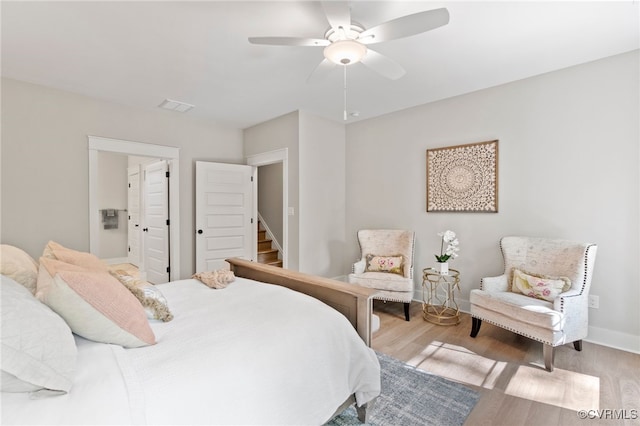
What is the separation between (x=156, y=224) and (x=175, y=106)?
182 centimetres

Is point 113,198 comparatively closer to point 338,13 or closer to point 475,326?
point 338,13

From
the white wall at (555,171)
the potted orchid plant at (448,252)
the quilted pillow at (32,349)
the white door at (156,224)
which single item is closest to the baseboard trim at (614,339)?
the white wall at (555,171)

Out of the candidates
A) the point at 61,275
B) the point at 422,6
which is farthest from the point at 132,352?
the point at 422,6

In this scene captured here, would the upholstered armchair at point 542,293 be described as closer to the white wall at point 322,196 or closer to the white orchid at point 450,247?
the white orchid at point 450,247

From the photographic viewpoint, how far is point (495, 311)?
2641 millimetres

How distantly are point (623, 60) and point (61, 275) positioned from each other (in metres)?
4.19

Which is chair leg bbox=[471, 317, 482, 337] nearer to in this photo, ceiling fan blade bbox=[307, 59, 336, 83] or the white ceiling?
the white ceiling

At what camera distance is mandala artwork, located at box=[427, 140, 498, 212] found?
3.34m

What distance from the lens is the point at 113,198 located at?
21.6 ft

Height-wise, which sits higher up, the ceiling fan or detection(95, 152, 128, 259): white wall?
the ceiling fan

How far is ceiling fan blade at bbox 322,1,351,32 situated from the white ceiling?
0.95 feet

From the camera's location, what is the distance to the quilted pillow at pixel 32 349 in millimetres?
832

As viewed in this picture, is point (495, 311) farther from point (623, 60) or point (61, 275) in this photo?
point (61, 275)

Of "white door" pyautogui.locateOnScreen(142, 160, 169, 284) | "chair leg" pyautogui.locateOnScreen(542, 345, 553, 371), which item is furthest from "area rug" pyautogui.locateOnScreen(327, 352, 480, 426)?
"white door" pyautogui.locateOnScreen(142, 160, 169, 284)
